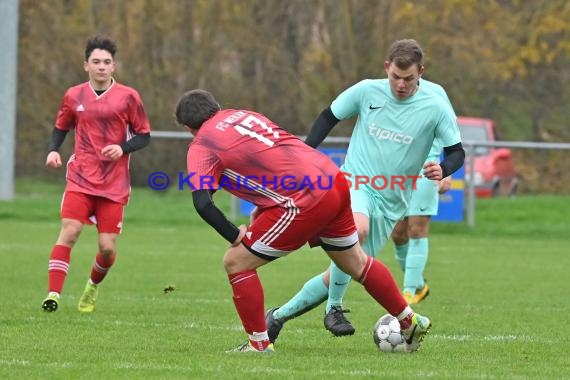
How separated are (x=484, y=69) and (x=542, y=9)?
2188 millimetres

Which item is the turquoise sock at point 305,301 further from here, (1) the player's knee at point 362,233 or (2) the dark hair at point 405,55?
(2) the dark hair at point 405,55

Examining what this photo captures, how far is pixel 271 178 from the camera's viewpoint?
6.56 metres

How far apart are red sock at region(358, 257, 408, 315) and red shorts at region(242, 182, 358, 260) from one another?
333 millimetres

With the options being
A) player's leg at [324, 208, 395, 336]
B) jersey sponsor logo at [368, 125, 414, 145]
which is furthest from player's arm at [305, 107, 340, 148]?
player's leg at [324, 208, 395, 336]

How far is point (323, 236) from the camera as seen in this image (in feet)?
22.2

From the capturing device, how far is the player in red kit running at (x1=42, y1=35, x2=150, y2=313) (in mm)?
9367

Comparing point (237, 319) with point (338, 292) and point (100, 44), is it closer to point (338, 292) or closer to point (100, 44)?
point (338, 292)

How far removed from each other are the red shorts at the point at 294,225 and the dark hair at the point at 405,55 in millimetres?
1039

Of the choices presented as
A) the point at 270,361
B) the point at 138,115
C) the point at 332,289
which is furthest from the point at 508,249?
the point at 270,361

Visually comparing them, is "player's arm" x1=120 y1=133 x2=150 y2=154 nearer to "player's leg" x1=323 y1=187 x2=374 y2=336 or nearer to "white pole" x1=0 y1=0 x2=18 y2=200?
"player's leg" x1=323 y1=187 x2=374 y2=336

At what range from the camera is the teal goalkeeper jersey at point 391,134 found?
7570 mm

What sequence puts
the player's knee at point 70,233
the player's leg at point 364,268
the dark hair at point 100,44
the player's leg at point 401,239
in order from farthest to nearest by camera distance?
the player's leg at point 401,239, the dark hair at point 100,44, the player's knee at point 70,233, the player's leg at point 364,268

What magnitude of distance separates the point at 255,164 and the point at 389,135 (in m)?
1.36

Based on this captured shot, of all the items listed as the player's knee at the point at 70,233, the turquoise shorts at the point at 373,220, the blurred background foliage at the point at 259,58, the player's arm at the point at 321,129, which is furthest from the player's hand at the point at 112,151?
the blurred background foliage at the point at 259,58
